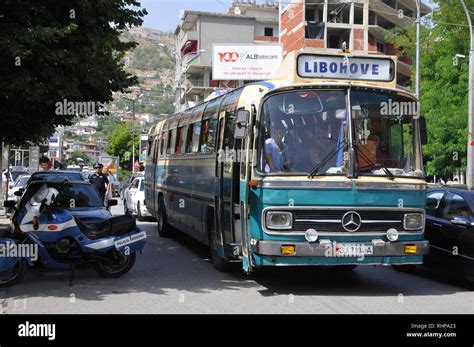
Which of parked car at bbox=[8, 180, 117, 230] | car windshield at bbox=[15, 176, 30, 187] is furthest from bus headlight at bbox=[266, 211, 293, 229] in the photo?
car windshield at bbox=[15, 176, 30, 187]

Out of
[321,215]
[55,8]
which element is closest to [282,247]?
[321,215]

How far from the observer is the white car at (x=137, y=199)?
70.4 feet

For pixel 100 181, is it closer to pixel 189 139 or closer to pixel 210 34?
pixel 189 139

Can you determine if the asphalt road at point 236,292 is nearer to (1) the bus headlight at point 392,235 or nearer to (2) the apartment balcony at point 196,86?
(1) the bus headlight at point 392,235

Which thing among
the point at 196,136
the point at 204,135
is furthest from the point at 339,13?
the point at 204,135

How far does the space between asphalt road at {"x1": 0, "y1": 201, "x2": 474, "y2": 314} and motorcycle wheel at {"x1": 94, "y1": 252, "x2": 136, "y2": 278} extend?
0.42 feet

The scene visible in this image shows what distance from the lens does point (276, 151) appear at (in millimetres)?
8391

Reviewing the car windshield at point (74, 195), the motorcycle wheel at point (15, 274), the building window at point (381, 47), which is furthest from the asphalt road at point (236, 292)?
the building window at point (381, 47)

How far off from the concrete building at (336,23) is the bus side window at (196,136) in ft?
132

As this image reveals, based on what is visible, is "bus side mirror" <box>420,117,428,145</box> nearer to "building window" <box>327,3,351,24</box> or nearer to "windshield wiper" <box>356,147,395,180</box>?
"windshield wiper" <box>356,147,395,180</box>

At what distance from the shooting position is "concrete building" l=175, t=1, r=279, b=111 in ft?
220

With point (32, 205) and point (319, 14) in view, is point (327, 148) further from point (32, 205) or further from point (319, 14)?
point (319, 14)

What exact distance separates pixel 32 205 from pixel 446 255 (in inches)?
261
